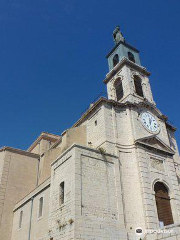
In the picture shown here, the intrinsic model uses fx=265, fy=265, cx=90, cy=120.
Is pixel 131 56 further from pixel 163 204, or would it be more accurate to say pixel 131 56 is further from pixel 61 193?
pixel 61 193

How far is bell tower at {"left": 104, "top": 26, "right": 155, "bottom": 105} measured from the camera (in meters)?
22.5

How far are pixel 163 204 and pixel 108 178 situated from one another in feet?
14.3

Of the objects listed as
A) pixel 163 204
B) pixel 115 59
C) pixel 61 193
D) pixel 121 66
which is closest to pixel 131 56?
pixel 115 59

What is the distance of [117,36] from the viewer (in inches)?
1112

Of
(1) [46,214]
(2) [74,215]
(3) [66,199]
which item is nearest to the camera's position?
(2) [74,215]

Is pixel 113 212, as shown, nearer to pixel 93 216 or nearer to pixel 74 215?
pixel 93 216

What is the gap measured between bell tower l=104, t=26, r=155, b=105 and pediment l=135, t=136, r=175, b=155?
11.9ft

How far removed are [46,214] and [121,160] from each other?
606 cm

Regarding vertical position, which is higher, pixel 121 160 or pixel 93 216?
pixel 121 160

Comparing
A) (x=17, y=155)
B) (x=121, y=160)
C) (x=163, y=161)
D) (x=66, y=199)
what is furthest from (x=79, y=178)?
(x=17, y=155)

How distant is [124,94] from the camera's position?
73.6ft

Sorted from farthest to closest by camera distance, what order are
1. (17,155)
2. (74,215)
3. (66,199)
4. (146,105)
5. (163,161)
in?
(17,155), (146,105), (163,161), (66,199), (74,215)

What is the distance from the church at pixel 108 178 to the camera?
1456 cm

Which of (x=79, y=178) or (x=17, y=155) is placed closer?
(x=79, y=178)
